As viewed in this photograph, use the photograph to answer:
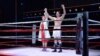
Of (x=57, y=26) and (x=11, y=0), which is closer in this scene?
(x=57, y=26)

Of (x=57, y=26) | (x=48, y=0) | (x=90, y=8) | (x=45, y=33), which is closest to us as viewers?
(x=57, y=26)

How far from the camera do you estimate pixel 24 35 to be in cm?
721

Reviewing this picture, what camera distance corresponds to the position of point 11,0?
6984 millimetres

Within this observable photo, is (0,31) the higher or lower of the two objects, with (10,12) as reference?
lower

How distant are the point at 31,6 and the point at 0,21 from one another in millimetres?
1133

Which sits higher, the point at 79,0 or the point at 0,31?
the point at 79,0

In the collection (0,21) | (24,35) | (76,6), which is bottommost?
(24,35)

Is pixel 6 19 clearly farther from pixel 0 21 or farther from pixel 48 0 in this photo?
pixel 48 0

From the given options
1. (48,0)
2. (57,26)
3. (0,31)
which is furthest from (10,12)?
(57,26)

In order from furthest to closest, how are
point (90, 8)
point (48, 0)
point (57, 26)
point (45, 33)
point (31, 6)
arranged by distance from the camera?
point (31, 6) < point (48, 0) < point (90, 8) < point (45, 33) < point (57, 26)

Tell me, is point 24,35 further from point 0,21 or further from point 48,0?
point 48,0

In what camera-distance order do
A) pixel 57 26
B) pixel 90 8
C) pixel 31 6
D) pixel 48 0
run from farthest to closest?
pixel 31 6 → pixel 48 0 → pixel 90 8 → pixel 57 26

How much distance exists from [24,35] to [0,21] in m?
0.95

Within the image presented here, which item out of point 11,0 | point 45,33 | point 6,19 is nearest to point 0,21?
point 6,19
